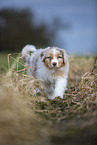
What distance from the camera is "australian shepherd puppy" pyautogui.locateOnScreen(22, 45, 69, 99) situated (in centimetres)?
377

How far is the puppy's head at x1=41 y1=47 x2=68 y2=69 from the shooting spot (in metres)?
3.73

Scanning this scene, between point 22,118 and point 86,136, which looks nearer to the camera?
point 86,136

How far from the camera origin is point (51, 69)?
408 centimetres

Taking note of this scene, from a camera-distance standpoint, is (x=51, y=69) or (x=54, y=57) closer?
(x=54, y=57)

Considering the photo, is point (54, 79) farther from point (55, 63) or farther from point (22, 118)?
point (22, 118)

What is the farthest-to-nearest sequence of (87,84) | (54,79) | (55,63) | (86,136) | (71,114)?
1. (54,79)
2. (55,63)
3. (87,84)
4. (71,114)
5. (86,136)

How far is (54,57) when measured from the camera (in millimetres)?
3756

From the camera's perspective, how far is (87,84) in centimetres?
340

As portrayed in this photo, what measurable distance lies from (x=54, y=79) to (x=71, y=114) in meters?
1.56

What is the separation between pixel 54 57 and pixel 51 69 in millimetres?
408

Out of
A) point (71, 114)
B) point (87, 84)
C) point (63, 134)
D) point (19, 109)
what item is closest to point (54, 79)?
point (87, 84)

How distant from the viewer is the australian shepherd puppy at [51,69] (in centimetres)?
377

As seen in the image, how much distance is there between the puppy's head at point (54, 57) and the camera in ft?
12.3

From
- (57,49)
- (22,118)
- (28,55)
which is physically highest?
(28,55)
